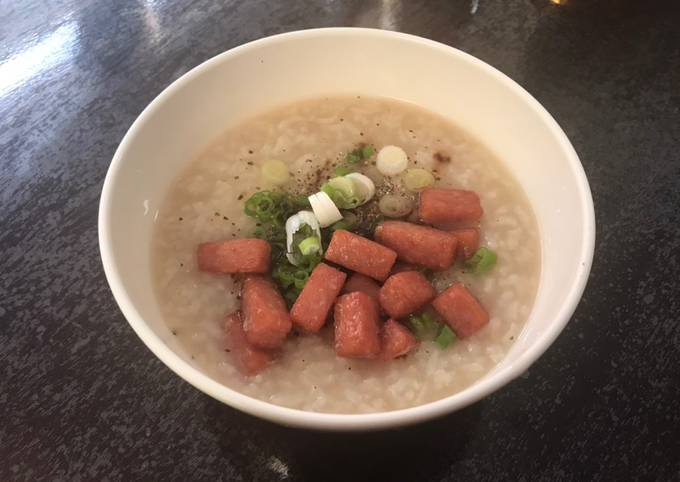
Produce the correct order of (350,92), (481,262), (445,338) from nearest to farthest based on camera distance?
(445,338) < (481,262) < (350,92)

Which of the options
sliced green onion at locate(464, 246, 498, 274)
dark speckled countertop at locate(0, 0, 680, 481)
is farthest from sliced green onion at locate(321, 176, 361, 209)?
dark speckled countertop at locate(0, 0, 680, 481)

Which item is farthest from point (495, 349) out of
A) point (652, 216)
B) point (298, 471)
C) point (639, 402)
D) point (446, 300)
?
point (652, 216)

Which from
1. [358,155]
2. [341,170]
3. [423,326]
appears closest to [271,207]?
[341,170]

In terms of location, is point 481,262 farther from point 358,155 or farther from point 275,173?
point 275,173

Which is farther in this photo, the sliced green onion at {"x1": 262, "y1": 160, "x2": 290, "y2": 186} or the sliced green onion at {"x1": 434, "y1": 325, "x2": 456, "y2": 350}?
the sliced green onion at {"x1": 262, "y1": 160, "x2": 290, "y2": 186}

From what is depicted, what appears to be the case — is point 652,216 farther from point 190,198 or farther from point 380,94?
point 190,198

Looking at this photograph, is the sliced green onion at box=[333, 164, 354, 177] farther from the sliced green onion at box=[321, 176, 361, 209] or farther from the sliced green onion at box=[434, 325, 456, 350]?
the sliced green onion at box=[434, 325, 456, 350]
